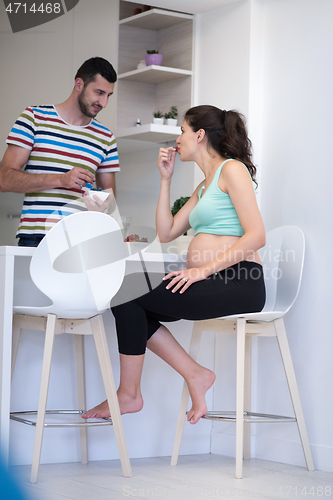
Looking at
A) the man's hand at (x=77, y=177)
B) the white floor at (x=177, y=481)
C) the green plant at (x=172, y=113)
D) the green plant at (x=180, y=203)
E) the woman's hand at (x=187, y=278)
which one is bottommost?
the white floor at (x=177, y=481)

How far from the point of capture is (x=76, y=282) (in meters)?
1.82

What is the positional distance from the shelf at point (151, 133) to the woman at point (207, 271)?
2.51 feet

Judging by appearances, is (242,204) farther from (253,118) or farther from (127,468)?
(127,468)

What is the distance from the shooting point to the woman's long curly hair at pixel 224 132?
2238 millimetres

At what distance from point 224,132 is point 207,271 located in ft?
1.87

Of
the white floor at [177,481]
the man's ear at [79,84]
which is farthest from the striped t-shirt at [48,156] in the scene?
the white floor at [177,481]

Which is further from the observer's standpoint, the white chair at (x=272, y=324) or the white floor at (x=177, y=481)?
the white chair at (x=272, y=324)

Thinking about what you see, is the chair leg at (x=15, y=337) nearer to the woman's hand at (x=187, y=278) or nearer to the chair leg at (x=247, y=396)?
the woman's hand at (x=187, y=278)

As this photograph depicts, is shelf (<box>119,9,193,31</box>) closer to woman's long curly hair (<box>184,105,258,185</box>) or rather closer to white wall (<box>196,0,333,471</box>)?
white wall (<box>196,0,333,471</box>)

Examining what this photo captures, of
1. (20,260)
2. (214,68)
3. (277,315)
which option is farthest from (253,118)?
(20,260)

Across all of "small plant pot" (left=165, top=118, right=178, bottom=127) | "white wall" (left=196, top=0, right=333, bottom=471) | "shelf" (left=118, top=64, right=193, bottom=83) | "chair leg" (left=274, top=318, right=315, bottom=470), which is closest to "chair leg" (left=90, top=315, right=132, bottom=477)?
"chair leg" (left=274, top=318, right=315, bottom=470)

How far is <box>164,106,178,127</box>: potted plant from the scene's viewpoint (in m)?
3.15

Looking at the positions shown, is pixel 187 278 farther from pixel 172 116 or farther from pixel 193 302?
pixel 172 116

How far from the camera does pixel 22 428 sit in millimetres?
2156
